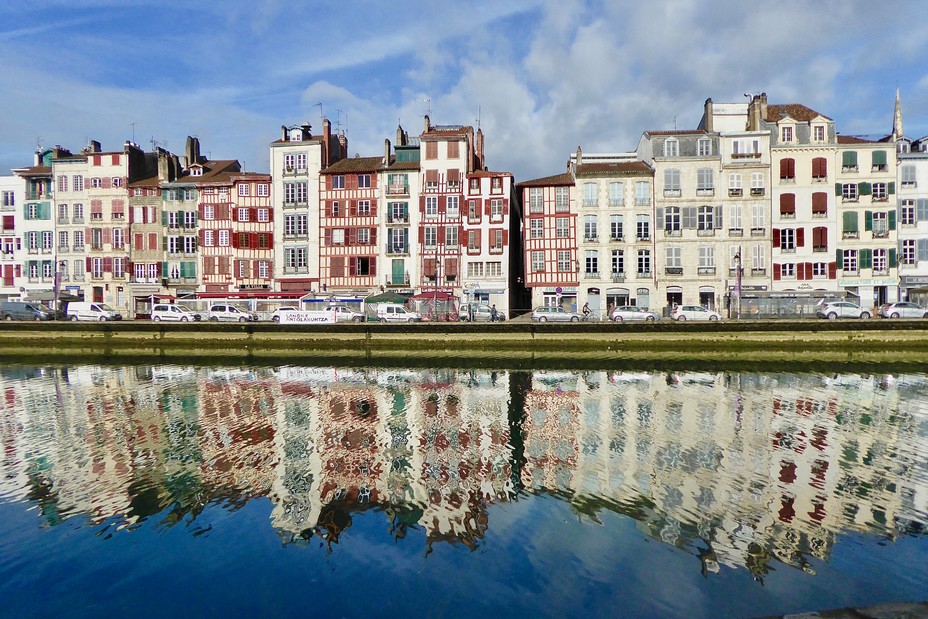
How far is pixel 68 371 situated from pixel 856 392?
120 feet

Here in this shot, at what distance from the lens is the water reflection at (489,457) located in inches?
439

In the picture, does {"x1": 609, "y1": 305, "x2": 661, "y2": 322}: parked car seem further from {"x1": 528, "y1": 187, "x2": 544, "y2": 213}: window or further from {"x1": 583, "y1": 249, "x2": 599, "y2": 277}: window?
{"x1": 528, "y1": 187, "x2": 544, "y2": 213}: window

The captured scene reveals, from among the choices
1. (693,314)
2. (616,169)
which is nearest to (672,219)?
(616,169)

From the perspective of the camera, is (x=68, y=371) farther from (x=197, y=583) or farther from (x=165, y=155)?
(x=165, y=155)

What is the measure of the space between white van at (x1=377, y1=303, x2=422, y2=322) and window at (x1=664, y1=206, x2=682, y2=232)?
22.9m

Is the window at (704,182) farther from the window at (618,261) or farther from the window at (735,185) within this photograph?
the window at (618,261)

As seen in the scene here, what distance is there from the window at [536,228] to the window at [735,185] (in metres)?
15.6

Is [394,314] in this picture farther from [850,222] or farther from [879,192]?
[879,192]

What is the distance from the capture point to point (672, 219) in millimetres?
51500

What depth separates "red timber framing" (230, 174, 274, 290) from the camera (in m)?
55.4

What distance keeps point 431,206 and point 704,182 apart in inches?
905

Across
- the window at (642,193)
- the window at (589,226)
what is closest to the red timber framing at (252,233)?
the window at (589,226)

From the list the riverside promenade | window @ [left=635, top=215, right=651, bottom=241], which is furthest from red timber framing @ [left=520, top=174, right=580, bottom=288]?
the riverside promenade

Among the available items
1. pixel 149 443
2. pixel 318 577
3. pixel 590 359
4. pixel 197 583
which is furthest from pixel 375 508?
pixel 590 359
